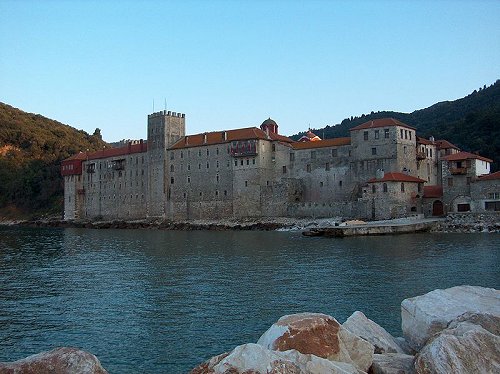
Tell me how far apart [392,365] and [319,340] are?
3.75 ft

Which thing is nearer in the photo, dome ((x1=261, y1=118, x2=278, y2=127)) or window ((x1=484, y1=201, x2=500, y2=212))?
window ((x1=484, y1=201, x2=500, y2=212))

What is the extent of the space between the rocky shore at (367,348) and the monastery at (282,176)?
38.8m

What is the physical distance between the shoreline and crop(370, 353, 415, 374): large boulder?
3589 centimetres

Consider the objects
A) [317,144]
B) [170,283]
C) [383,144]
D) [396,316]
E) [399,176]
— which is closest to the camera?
[396,316]

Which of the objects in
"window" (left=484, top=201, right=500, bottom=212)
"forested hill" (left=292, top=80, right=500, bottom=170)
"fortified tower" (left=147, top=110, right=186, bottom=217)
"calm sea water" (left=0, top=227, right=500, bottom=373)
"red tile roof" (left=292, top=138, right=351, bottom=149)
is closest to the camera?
"calm sea water" (left=0, top=227, right=500, bottom=373)

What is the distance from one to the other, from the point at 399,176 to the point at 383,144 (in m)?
5.27

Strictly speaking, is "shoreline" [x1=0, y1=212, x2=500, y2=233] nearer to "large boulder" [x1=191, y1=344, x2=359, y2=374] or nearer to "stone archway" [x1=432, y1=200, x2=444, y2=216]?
"stone archway" [x1=432, y1=200, x2=444, y2=216]

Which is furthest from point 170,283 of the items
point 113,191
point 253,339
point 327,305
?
point 113,191

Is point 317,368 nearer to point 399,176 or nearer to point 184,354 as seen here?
point 184,354

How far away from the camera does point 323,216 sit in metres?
54.2

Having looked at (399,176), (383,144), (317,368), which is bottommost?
(317,368)

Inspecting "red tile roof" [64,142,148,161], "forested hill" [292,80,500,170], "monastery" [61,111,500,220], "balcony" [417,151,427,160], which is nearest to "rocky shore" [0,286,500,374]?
"monastery" [61,111,500,220]

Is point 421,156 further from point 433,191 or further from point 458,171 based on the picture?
point 458,171

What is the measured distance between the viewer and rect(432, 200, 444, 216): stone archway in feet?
159
